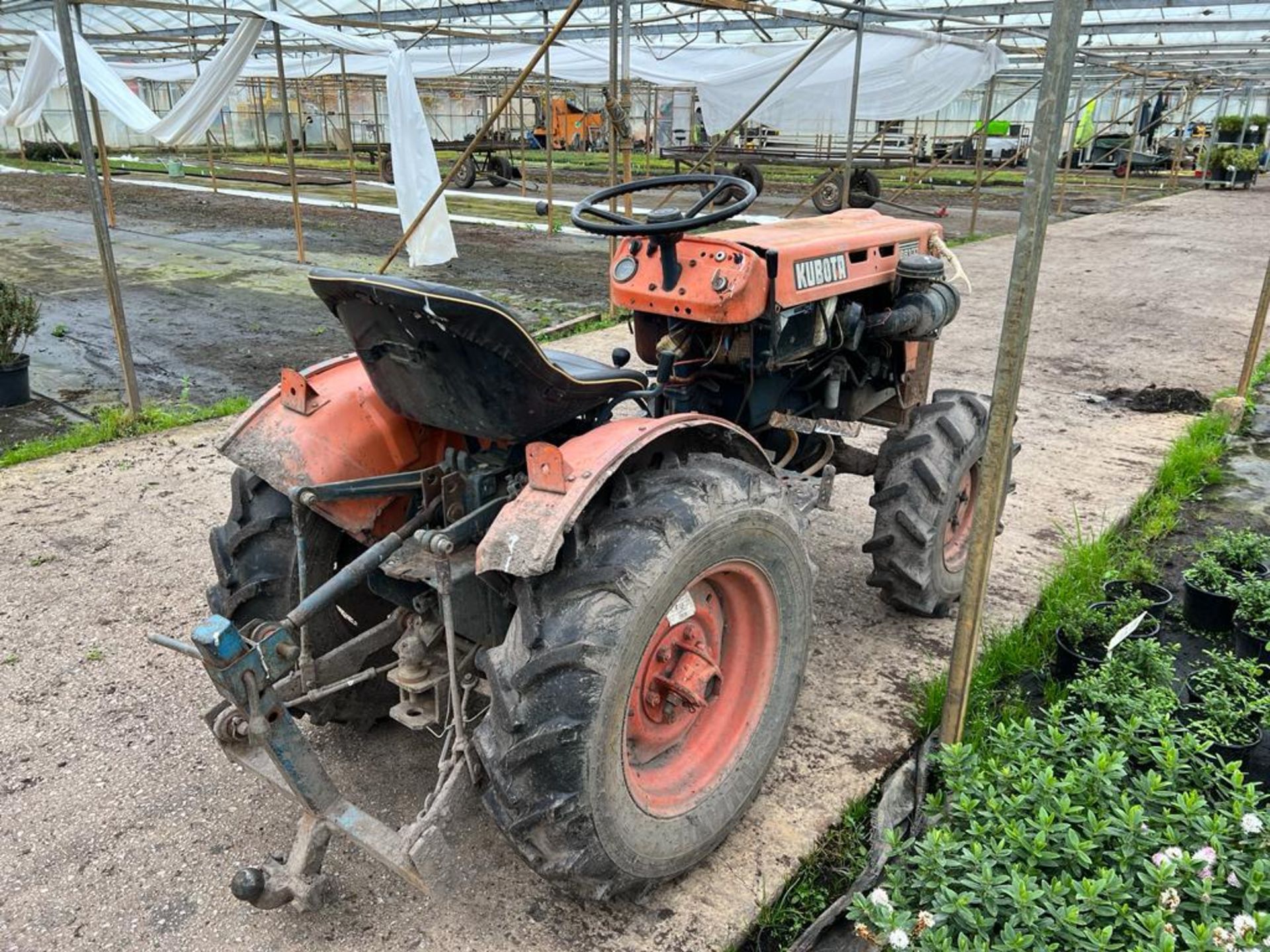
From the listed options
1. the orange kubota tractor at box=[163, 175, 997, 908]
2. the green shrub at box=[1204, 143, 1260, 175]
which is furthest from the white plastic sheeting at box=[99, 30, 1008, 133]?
the green shrub at box=[1204, 143, 1260, 175]

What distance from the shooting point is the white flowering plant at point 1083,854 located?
169cm

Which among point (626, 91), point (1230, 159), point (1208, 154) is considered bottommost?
point (1230, 159)

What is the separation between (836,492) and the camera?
4.30m

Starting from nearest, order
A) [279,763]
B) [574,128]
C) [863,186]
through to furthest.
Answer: [279,763]
[863,186]
[574,128]

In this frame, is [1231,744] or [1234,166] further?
[1234,166]

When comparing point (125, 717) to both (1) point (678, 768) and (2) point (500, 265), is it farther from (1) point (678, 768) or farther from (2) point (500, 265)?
(2) point (500, 265)

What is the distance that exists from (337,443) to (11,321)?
4.27 meters

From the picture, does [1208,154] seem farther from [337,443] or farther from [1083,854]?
[337,443]

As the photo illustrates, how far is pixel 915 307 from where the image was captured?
122 inches

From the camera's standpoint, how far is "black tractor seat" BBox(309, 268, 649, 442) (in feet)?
5.71

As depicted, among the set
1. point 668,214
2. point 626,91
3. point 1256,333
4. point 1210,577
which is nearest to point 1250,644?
point 1210,577

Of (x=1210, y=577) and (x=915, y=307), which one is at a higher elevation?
(x=915, y=307)

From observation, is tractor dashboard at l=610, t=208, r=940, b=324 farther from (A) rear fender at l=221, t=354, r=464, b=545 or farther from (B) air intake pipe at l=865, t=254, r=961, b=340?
(A) rear fender at l=221, t=354, r=464, b=545

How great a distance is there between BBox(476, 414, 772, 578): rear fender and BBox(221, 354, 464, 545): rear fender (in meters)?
0.54
